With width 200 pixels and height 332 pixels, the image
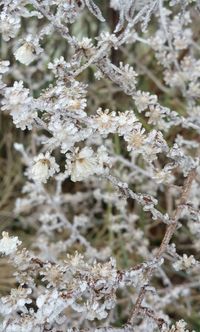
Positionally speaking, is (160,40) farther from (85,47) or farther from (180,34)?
(85,47)

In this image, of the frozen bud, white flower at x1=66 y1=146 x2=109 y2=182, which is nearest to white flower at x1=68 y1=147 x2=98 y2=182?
white flower at x1=66 y1=146 x2=109 y2=182

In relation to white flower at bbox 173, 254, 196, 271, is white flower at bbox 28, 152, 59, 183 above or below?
above

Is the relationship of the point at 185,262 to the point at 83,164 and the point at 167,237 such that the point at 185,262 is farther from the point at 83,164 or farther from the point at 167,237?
the point at 83,164

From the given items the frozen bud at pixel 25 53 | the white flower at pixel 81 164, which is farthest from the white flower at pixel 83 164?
the frozen bud at pixel 25 53

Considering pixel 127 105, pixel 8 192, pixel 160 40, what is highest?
pixel 160 40

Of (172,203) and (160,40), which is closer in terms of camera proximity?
(160,40)

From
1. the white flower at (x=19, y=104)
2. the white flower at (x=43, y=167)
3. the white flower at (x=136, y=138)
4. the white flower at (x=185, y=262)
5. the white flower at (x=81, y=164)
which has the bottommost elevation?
the white flower at (x=185, y=262)

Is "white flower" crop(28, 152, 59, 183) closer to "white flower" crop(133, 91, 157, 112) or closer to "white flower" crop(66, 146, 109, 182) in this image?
"white flower" crop(66, 146, 109, 182)

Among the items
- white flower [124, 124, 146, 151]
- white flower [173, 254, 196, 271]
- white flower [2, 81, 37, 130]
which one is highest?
white flower [2, 81, 37, 130]

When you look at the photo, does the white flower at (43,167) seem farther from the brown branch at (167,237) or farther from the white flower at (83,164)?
the brown branch at (167,237)

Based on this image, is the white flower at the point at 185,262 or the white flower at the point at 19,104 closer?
the white flower at the point at 19,104

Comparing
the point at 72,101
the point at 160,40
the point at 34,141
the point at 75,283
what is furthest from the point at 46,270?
the point at 34,141
